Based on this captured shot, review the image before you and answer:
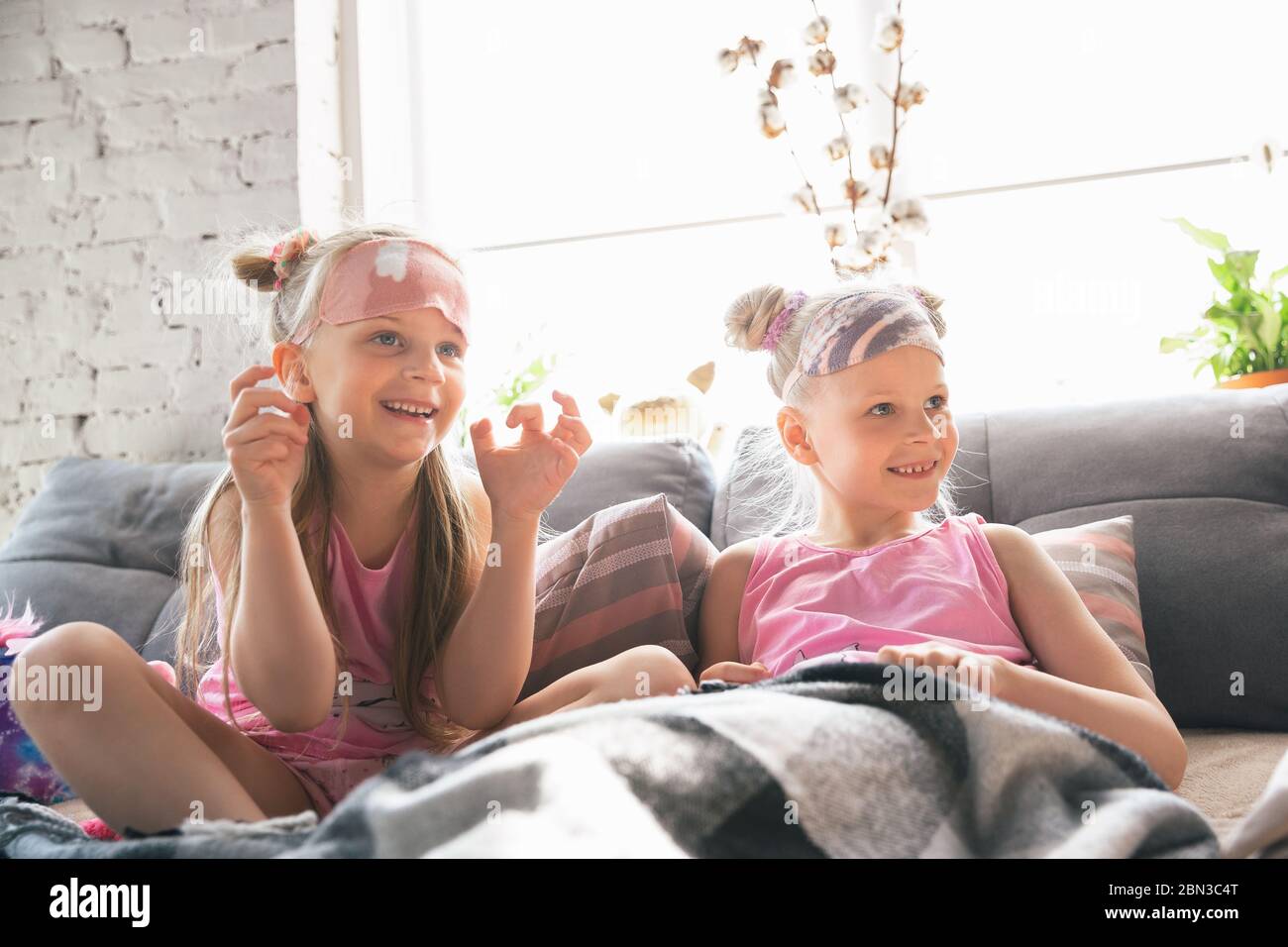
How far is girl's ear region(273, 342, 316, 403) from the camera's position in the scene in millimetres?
1229

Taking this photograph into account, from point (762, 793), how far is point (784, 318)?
2.96ft

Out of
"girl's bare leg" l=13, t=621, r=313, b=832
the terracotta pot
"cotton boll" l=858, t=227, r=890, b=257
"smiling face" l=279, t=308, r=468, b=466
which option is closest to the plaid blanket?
"girl's bare leg" l=13, t=621, r=313, b=832

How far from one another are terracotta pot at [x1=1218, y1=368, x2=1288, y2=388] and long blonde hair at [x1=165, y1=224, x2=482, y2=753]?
4.68 ft

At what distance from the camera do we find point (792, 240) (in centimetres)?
247

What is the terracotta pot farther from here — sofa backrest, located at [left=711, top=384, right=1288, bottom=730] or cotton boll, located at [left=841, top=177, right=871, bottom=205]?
cotton boll, located at [left=841, top=177, right=871, bottom=205]

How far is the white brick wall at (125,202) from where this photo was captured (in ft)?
7.88

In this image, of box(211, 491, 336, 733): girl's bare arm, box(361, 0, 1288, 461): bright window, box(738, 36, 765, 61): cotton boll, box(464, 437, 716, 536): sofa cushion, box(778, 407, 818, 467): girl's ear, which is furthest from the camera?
box(361, 0, 1288, 461): bright window

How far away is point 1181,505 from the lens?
1417mm

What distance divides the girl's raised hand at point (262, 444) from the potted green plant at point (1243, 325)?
5.44 feet

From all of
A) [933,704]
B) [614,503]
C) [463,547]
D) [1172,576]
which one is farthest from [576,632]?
[1172,576]

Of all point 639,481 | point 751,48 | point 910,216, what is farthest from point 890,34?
point 639,481

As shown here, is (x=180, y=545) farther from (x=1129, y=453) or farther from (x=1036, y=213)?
(x=1036, y=213)

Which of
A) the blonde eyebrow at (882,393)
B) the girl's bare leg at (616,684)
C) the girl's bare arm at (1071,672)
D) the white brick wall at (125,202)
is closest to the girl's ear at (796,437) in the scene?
the blonde eyebrow at (882,393)

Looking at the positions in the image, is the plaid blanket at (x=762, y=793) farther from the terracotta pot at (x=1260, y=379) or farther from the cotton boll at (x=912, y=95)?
the cotton boll at (x=912, y=95)
